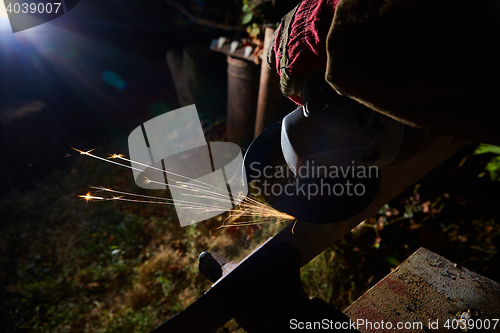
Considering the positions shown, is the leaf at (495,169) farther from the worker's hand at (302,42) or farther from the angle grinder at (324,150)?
the worker's hand at (302,42)

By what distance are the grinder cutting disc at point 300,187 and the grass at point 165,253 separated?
2036 mm

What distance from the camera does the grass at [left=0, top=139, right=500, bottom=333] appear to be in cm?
310

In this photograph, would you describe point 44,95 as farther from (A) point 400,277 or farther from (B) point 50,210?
(A) point 400,277

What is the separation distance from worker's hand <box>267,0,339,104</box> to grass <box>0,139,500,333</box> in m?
2.61

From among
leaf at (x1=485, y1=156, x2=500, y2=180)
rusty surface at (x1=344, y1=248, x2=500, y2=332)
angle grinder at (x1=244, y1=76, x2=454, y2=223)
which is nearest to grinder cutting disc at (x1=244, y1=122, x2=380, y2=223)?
angle grinder at (x1=244, y1=76, x2=454, y2=223)

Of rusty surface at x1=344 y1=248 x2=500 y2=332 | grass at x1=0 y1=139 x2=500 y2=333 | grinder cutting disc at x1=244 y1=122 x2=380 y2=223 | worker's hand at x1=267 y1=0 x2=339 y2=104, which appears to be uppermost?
worker's hand at x1=267 y1=0 x2=339 y2=104

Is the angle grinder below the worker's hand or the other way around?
below

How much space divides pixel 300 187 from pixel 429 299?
43.3 inches

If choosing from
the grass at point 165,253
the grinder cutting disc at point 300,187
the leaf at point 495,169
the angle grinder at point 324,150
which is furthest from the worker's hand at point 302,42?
the leaf at point 495,169

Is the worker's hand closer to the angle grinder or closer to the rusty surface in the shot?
the angle grinder

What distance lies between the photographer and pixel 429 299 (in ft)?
5.25

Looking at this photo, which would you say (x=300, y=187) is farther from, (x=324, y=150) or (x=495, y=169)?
(x=495, y=169)

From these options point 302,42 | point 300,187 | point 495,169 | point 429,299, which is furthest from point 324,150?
point 495,169

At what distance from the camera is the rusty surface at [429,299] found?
149 centimetres
